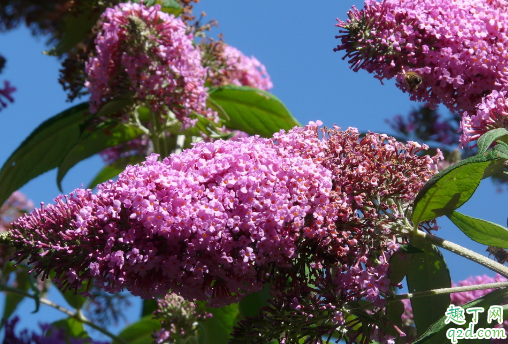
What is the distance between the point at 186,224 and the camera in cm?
158

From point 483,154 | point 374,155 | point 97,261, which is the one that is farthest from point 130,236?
point 483,154

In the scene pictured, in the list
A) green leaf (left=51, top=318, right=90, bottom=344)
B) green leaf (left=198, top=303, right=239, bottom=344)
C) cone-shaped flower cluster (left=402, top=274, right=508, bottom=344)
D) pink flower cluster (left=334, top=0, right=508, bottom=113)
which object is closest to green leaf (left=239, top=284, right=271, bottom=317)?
green leaf (left=198, top=303, right=239, bottom=344)

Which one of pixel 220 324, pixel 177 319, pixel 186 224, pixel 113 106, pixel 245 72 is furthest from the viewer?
pixel 245 72

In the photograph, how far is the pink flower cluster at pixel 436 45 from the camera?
2100 mm

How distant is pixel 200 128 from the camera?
3.04 meters

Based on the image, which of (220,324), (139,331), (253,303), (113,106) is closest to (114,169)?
(113,106)

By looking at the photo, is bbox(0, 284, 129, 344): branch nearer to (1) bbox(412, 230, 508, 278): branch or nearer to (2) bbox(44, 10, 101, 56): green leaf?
(2) bbox(44, 10, 101, 56): green leaf

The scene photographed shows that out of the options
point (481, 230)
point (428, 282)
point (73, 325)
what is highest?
point (73, 325)

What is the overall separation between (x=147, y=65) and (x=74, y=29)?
90cm

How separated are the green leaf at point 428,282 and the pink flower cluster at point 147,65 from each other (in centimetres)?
137

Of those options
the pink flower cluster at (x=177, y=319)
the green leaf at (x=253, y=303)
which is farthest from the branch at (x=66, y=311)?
the green leaf at (x=253, y=303)

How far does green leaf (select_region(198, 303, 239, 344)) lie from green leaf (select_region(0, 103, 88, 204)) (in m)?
1.23

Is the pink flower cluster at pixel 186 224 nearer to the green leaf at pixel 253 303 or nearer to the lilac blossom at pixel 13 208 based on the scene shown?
the green leaf at pixel 253 303

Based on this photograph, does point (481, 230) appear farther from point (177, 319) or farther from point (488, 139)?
point (177, 319)
